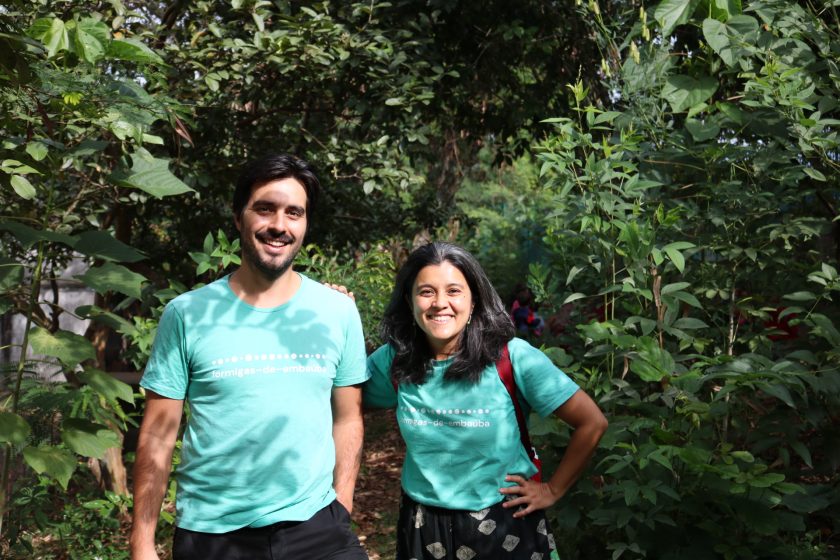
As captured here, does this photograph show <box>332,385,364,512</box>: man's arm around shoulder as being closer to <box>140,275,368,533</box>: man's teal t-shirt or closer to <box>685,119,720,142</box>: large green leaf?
<box>140,275,368,533</box>: man's teal t-shirt

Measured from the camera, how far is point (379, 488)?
6.59 metres

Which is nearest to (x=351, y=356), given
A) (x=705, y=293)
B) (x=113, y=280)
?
(x=113, y=280)

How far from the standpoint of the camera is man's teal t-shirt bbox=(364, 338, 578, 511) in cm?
235

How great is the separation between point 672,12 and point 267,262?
1163 mm

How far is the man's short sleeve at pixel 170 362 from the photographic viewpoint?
220 cm

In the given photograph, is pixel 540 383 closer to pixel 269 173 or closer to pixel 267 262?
pixel 267 262

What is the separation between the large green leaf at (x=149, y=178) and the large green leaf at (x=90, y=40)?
18.1 inches

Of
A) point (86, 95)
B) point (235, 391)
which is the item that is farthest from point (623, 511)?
point (86, 95)

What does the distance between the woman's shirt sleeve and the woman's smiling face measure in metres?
0.18

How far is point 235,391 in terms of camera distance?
220cm

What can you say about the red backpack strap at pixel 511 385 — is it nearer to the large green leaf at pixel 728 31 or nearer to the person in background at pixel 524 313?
the large green leaf at pixel 728 31

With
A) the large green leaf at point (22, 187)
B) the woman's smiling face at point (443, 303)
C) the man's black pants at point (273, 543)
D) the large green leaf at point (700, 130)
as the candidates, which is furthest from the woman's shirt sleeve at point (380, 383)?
the large green leaf at point (700, 130)

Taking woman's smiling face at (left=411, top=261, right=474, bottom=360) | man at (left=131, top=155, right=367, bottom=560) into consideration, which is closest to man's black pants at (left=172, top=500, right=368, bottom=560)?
man at (left=131, top=155, right=367, bottom=560)

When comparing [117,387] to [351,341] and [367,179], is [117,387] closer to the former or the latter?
[351,341]
